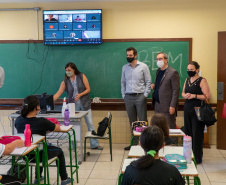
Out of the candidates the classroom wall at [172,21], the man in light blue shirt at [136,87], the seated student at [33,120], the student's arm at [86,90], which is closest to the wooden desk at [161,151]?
the seated student at [33,120]

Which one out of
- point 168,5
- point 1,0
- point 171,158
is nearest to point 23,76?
point 1,0

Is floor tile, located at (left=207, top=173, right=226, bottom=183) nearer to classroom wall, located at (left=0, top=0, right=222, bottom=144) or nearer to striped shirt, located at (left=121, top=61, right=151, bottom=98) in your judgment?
classroom wall, located at (left=0, top=0, right=222, bottom=144)

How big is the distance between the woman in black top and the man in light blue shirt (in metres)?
0.88

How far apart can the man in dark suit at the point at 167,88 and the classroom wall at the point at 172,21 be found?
1.06 m

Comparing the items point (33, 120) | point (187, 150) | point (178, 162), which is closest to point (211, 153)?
point (187, 150)

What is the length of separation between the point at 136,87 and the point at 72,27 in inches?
64.2

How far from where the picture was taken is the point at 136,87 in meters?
5.49

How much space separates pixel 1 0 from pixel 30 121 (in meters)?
3.24

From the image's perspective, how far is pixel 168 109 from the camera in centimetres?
499

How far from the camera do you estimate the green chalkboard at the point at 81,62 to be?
5.87 m

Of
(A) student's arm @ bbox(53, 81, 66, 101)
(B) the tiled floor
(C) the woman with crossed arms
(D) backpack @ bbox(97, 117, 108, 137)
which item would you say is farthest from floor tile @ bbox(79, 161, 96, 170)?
(A) student's arm @ bbox(53, 81, 66, 101)

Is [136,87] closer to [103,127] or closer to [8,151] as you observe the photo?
[103,127]

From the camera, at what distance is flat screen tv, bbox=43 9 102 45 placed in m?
5.84

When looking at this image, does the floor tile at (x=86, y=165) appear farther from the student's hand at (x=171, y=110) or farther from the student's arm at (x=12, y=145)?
the student's arm at (x=12, y=145)
